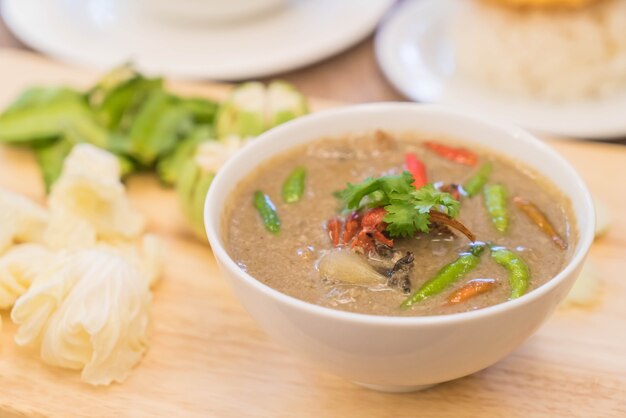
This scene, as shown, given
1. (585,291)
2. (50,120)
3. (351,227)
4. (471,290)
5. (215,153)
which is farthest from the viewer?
(50,120)

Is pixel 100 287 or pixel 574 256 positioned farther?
pixel 100 287

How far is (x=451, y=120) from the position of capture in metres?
2.25

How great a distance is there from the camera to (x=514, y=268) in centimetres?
182

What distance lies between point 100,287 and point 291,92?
1078 mm

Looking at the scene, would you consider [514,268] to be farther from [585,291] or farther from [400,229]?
[585,291]

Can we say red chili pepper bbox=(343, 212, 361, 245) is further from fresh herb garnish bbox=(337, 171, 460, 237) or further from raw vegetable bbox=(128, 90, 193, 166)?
raw vegetable bbox=(128, 90, 193, 166)

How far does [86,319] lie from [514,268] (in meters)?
1.01

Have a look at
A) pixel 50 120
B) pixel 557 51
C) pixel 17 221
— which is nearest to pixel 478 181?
pixel 17 221

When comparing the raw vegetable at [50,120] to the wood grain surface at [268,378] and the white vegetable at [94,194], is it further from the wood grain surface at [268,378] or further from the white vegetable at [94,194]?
the wood grain surface at [268,378]

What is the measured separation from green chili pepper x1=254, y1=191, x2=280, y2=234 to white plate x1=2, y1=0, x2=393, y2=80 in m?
1.60

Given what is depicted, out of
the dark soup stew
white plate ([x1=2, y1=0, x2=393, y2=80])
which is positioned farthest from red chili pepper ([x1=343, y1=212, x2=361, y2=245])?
white plate ([x1=2, y1=0, x2=393, y2=80])

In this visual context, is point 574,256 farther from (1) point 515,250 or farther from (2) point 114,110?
(2) point 114,110

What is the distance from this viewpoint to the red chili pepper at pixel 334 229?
192cm

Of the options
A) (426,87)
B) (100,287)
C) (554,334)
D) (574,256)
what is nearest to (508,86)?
(426,87)
